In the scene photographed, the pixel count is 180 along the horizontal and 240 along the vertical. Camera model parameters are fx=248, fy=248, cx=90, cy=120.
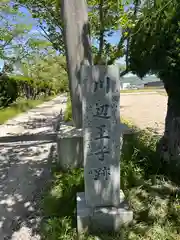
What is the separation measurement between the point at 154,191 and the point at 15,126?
8291 mm

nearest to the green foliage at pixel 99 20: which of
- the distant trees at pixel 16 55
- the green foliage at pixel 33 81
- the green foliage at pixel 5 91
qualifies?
the distant trees at pixel 16 55

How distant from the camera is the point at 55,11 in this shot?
5875 mm

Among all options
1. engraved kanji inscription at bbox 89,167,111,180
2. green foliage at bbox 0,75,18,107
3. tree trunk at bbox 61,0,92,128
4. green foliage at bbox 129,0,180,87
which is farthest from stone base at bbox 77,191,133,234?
green foliage at bbox 0,75,18,107

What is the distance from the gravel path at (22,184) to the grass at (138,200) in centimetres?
22

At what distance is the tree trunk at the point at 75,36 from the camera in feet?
12.2

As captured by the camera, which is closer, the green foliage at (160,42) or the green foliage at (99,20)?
the green foliage at (160,42)

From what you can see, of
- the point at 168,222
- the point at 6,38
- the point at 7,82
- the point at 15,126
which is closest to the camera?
the point at 168,222

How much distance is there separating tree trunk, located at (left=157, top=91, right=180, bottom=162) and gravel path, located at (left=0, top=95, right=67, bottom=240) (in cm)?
207

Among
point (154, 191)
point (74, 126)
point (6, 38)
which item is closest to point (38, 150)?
point (74, 126)

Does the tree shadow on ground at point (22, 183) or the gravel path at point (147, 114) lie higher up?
the gravel path at point (147, 114)

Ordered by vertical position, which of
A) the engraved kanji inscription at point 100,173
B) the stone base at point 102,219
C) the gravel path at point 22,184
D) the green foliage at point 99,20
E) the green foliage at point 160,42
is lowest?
the gravel path at point 22,184

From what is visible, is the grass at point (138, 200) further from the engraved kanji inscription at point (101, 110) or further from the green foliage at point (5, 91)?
the green foliage at point (5, 91)

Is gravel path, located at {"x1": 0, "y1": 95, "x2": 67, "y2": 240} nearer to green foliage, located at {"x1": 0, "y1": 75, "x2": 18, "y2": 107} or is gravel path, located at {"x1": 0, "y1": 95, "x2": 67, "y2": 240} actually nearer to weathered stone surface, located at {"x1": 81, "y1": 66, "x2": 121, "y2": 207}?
weathered stone surface, located at {"x1": 81, "y1": 66, "x2": 121, "y2": 207}

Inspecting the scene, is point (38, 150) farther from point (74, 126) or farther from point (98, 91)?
point (98, 91)
